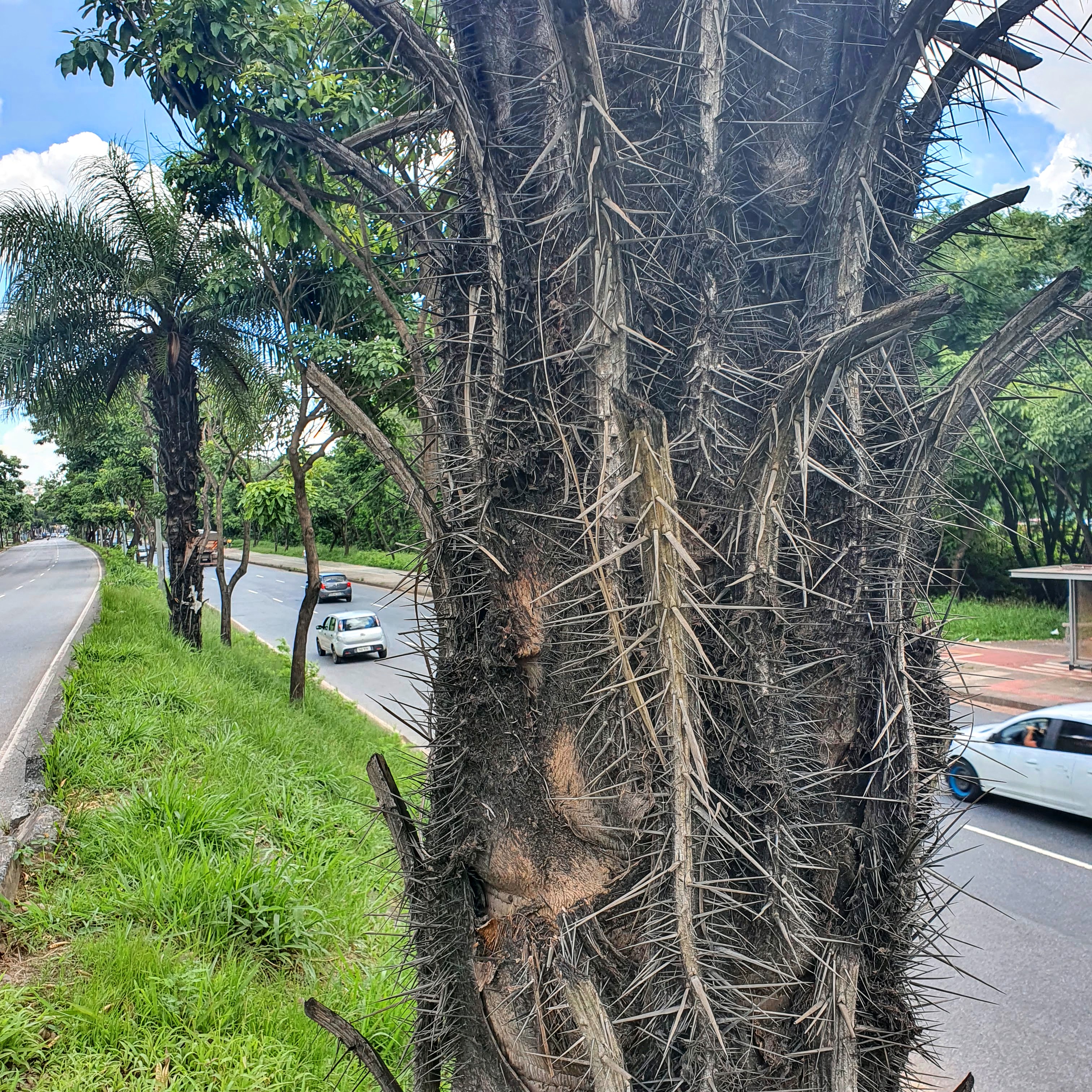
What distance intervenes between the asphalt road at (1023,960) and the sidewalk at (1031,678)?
2459 mm

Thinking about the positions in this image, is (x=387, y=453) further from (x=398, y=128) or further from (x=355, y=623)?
(x=355, y=623)

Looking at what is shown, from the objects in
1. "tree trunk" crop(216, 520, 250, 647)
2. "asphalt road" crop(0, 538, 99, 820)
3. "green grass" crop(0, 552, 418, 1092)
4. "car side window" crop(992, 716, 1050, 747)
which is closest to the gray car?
"asphalt road" crop(0, 538, 99, 820)

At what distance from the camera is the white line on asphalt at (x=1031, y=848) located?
6703mm

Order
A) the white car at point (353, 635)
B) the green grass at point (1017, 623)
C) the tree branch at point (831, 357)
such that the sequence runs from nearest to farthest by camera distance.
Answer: the tree branch at point (831, 357)
the white car at point (353, 635)
the green grass at point (1017, 623)

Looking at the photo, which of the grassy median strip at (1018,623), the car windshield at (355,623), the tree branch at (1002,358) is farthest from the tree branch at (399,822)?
the grassy median strip at (1018,623)

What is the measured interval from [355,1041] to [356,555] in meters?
34.6

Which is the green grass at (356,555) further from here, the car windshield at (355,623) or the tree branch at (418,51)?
the car windshield at (355,623)

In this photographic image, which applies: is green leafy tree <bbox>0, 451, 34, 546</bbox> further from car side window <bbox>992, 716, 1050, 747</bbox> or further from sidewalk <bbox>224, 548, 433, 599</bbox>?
car side window <bbox>992, 716, 1050, 747</bbox>

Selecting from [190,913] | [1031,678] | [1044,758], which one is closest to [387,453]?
[190,913]

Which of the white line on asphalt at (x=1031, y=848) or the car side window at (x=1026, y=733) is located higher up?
the car side window at (x=1026, y=733)

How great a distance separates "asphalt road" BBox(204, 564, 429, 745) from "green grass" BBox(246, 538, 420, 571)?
8 centimetres

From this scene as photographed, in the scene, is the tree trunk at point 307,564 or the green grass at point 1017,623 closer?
the tree trunk at point 307,564

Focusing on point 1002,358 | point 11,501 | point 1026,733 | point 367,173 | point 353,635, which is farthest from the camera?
point 11,501

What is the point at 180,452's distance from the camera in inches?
402
